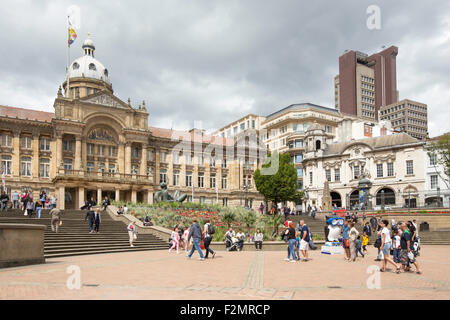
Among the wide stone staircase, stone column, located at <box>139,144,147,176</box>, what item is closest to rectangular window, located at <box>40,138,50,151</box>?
stone column, located at <box>139,144,147,176</box>

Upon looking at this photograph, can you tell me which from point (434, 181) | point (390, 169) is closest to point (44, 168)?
point (390, 169)

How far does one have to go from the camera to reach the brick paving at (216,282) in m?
8.71

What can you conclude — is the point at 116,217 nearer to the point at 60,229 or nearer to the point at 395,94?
the point at 60,229

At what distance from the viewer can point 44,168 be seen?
2040 inches

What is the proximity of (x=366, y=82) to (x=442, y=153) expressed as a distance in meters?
78.6

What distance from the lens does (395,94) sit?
12300 cm

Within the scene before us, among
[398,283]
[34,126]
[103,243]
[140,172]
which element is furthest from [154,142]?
[398,283]

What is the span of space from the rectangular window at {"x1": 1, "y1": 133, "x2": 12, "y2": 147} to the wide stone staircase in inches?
976

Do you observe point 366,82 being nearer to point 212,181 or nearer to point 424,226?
point 212,181

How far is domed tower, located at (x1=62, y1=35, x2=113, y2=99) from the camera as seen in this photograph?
2462 inches

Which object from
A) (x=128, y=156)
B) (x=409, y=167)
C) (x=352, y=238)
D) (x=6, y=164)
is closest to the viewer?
(x=352, y=238)

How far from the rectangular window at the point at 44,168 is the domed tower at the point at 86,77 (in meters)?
14.1

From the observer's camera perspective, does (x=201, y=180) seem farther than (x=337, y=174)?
Yes
